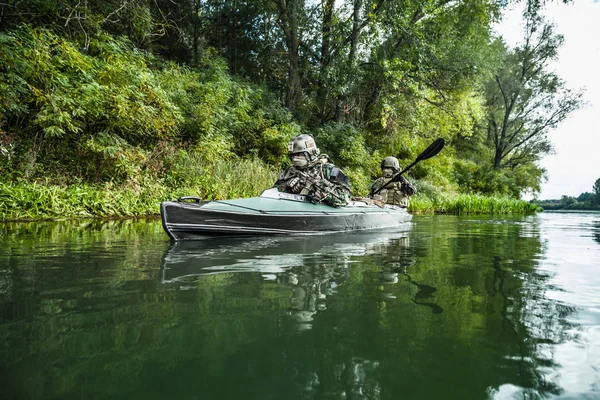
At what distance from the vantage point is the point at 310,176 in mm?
6258

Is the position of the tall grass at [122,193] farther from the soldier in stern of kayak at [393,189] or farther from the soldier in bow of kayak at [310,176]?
the soldier in bow of kayak at [310,176]

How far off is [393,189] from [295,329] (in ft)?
25.0

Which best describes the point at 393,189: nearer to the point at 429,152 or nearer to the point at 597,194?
the point at 429,152

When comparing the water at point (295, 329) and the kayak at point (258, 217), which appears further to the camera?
the kayak at point (258, 217)

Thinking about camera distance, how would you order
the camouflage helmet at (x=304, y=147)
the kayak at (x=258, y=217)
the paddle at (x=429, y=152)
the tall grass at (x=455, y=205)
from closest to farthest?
the kayak at (x=258, y=217), the camouflage helmet at (x=304, y=147), the paddle at (x=429, y=152), the tall grass at (x=455, y=205)

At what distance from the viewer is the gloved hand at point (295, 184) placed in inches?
247

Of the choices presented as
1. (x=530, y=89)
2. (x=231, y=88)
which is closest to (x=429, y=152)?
(x=231, y=88)

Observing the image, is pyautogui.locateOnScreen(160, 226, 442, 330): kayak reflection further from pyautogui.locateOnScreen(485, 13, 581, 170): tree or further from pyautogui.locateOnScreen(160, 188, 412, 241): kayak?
pyautogui.locateOnScreen(485, 13, 581, 170): tree

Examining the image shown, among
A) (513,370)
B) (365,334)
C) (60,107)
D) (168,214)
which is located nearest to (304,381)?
(365,334)

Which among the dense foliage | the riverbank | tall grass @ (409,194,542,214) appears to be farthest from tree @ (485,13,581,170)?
the riverbank

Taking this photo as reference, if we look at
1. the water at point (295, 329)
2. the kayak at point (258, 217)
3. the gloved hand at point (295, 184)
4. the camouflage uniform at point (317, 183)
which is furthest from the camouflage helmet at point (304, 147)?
the water at point (295, 329)

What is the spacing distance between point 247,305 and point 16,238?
435cm

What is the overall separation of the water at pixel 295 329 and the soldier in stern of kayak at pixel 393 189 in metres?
5.35

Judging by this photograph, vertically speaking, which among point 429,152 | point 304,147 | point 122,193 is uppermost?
point 429,152
